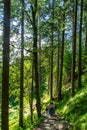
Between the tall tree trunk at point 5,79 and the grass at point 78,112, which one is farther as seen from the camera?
the grass at point 78,112

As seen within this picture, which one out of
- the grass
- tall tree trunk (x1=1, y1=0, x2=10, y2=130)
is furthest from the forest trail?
tall tree trunk (x1=1, y1=0, x2=10, y2=130)

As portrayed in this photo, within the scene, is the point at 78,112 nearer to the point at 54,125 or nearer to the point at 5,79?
the point at 54,125

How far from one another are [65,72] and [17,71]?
11299 millimetres

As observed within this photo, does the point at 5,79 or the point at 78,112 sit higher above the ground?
the point at 5,79

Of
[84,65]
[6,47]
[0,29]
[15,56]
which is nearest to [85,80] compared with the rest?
[84,65]

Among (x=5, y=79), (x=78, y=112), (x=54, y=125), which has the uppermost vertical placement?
(x=5, y=79)

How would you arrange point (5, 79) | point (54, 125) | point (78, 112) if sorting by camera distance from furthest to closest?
point (78, 112)
point (54, 125)
point (5, 79)

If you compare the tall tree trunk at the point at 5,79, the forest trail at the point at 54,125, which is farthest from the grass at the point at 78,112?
the tall tree trunk at the point at 5,79

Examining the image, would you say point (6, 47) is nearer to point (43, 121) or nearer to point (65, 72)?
point (43, 121)

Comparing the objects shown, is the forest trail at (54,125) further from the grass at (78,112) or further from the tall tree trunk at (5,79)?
the tall tree trunk at (5,79)

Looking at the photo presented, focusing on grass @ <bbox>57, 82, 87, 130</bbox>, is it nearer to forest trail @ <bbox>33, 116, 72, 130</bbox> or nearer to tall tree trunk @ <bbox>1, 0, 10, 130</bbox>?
forest trail @ <bbox>33, 116, 72, 130</bbox>

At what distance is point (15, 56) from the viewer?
2423 cm

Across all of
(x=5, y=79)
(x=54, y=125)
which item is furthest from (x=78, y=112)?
(x=5, y=79)

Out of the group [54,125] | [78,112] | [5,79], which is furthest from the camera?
[78,112]
